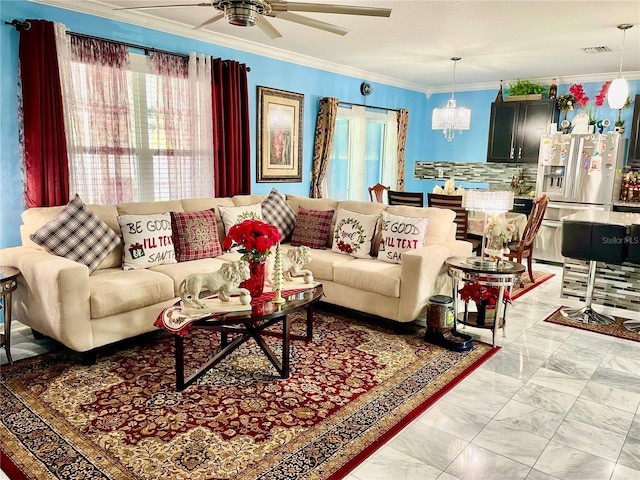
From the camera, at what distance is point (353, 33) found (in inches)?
183

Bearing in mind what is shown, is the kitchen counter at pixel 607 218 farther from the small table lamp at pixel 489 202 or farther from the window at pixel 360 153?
the window at pixel 360 153

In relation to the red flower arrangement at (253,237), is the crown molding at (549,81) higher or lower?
higher

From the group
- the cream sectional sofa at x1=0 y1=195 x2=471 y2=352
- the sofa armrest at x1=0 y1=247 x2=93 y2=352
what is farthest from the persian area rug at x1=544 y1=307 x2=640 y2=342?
the sofa armrest at x1=0 y1=247 x2=93 y2=352

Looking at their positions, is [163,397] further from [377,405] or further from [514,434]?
[514,434]

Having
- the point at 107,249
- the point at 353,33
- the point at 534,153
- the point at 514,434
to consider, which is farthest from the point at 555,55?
the point at 107,249

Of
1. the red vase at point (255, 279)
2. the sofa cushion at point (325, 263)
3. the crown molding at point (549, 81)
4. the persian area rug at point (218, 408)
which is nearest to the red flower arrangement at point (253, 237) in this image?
the red vase at point (255, 279)

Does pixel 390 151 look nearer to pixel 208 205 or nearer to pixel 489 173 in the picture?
pixel 489 173

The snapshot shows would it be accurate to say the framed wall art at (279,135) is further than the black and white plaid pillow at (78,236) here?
Yes

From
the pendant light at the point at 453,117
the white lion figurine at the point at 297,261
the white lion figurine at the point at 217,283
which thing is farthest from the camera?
the pendant light at the point at 453,117

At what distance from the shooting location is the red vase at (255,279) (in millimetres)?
2990

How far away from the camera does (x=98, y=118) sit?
4.07 m

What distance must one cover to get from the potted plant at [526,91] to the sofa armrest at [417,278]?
4.15 meters

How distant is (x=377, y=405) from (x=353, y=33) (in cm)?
349

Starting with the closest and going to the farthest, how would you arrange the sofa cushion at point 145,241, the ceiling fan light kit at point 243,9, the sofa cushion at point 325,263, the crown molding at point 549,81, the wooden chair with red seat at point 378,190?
the ceiling fan light kit at point 243,9, the sofa cushion at point 145,241, the sofa cushion at point 325,263, the crown molding at point 549,81, the wooden chair with red seat at point 378,190
